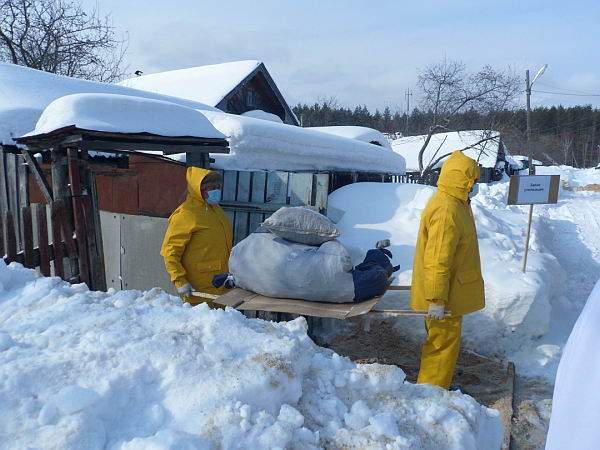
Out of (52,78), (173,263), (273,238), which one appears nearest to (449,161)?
(273,238)

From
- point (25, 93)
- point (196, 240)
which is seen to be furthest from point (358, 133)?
point (196, 240)

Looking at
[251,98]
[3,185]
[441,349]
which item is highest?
[251,98]

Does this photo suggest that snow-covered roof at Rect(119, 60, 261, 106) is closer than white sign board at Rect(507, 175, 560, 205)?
No

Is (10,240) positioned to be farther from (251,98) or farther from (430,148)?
(430,148)

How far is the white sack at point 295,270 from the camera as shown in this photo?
130 inches

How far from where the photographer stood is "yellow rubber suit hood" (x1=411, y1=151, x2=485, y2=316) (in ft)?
11.2

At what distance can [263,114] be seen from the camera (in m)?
15.2

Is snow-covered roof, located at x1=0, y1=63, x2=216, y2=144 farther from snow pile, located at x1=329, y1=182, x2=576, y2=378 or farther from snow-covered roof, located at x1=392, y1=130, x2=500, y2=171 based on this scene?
snow-covered roof, located at x1=392, y1=130, x2=500, y2=171

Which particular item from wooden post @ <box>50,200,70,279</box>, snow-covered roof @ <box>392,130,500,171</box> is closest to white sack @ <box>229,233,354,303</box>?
wooden post @ <box>50,200,70,279</box>

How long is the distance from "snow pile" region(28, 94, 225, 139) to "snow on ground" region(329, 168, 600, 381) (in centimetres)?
257

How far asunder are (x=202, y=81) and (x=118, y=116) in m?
14.4

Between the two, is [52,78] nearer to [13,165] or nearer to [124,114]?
[13,165]

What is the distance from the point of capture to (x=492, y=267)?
18.2ft

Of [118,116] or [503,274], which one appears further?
[503,274]
